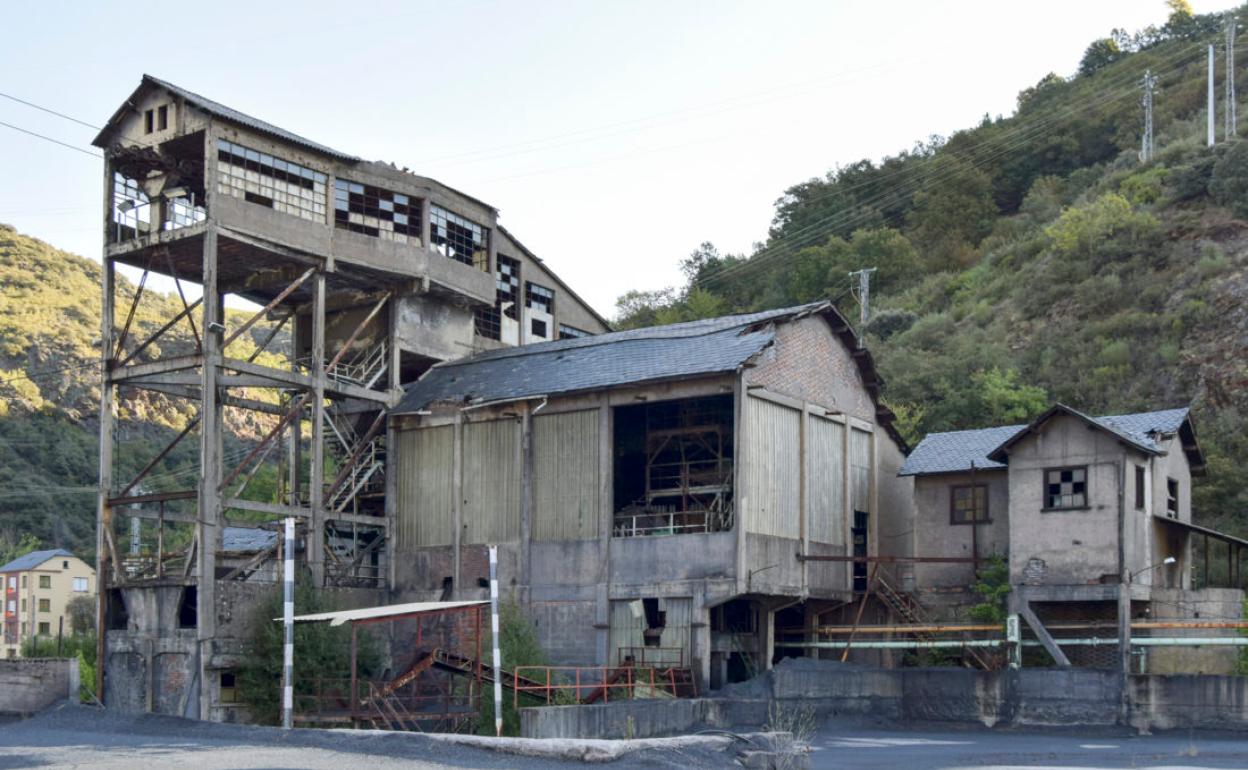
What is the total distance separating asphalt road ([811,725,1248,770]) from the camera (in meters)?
26.5

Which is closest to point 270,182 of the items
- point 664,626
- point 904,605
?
point 664,626

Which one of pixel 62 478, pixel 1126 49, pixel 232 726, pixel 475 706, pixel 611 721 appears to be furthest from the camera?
pixel 1126 49

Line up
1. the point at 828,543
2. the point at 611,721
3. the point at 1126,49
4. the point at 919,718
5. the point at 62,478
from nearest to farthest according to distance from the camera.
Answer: the point at 611,721
the point at 919,718
the point at 828,543
the point at 62,478
the point at 1126,49

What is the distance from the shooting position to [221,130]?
124 ft

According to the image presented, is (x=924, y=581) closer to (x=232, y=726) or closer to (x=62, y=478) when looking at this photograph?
(x=232, y=726)

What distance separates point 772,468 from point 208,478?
14788 mm

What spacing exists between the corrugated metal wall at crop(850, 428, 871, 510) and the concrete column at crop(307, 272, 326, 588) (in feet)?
49.8

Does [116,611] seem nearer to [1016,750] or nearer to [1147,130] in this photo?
[1016,750]

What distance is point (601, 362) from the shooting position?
3856 cm

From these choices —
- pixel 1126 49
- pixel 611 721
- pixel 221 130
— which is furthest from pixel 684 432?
pixel 1126 49

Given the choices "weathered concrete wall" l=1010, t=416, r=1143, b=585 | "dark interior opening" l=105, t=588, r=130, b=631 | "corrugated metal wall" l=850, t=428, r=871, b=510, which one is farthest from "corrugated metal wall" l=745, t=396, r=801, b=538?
"dark interior opening" l=105, t=588, r=130, b=631

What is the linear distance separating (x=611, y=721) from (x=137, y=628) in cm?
1530

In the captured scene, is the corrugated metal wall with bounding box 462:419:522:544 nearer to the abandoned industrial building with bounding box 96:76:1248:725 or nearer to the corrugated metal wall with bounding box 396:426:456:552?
the abandoned industrial building with bounding box 96:76:1248:725

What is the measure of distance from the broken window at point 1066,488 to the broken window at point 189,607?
22.2m
